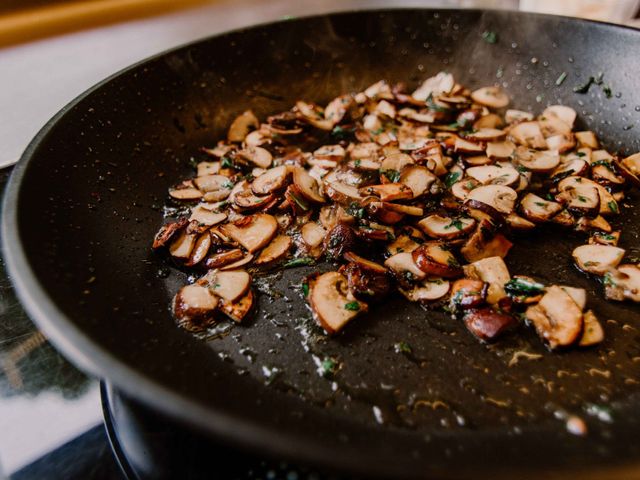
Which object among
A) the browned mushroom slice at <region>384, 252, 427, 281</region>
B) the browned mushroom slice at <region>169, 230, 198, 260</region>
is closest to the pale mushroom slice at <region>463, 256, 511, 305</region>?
the browned mushroom slice at <region>384, 252, 427, 281</region>

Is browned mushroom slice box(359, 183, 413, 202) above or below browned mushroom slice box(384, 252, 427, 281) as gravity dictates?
above

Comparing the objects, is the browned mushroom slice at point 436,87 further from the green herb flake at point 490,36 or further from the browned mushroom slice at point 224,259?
the browned mushroom slice at point 224,259

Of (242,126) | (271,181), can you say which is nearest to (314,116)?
(242,126)

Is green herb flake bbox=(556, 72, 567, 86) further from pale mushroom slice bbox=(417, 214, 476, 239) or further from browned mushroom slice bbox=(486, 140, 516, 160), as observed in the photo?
pale mushroom slice bbox=(417, 214, 476, 239)

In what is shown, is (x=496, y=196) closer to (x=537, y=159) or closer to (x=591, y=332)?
(x=537, y=159)

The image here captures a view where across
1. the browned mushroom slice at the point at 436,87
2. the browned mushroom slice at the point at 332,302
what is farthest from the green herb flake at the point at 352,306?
the browned mushroom slice at the point at 436,87
